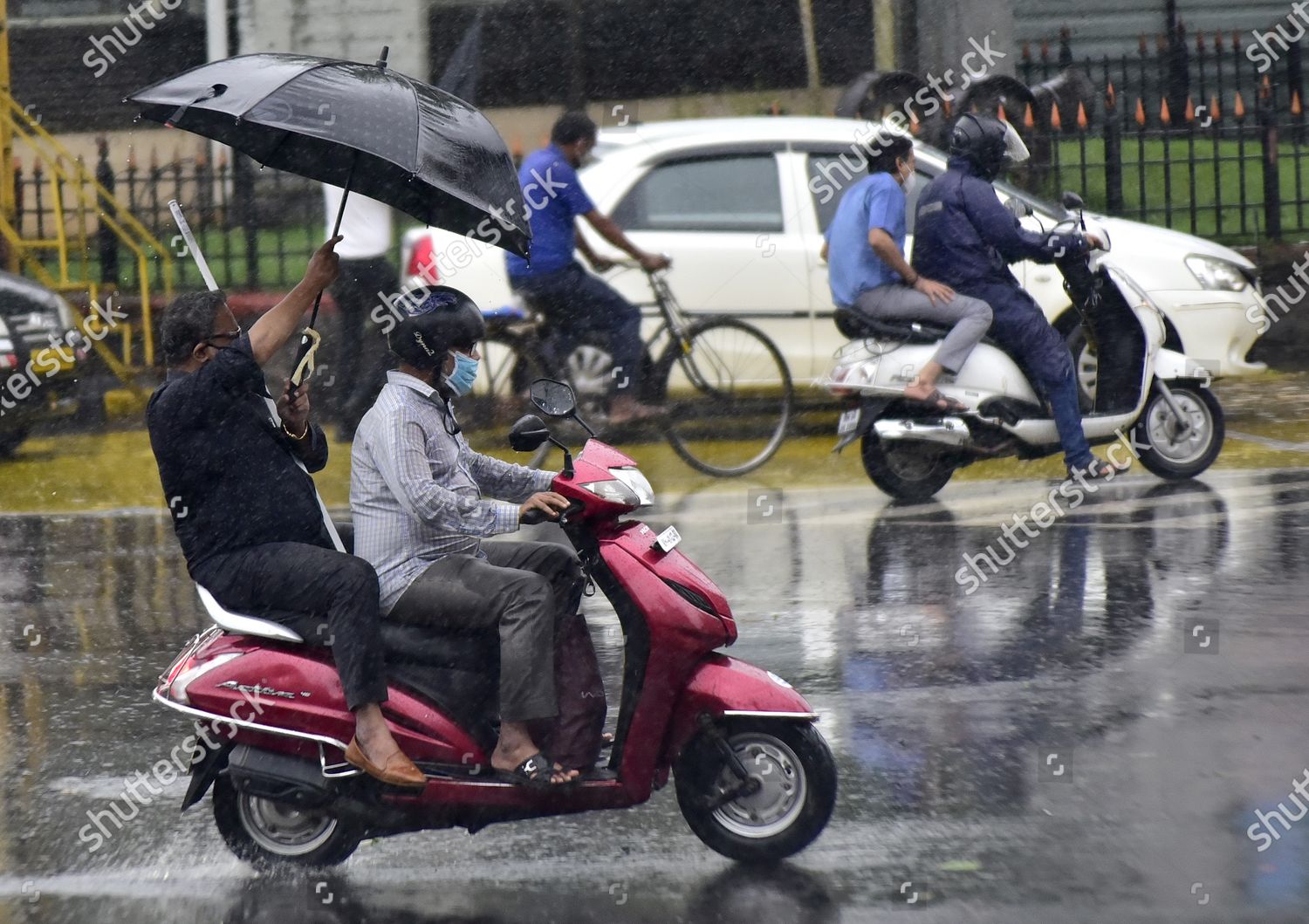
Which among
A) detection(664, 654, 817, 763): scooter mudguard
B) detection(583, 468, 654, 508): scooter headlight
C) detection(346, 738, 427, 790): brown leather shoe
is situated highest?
detection(583, 468, 654, 508): scooter headlight

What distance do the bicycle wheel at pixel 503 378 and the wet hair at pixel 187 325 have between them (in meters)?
5.41

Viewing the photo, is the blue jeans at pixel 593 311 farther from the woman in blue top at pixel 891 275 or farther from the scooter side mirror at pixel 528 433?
the scooter side mirror at pixel 528 433

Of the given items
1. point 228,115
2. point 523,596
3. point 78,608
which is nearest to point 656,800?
point 523,596

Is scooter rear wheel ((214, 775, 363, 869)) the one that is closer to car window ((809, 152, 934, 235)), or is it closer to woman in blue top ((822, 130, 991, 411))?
woman in blue top ((822, 130, 991, 411))

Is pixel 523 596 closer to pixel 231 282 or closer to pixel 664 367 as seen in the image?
pixel 664 367

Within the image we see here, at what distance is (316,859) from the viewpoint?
15.4 feet

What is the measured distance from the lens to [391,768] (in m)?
4.43

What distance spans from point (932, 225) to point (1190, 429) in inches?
65.3

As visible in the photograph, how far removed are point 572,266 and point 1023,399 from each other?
2.56 meters

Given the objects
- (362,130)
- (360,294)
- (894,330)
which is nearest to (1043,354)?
(894,330)

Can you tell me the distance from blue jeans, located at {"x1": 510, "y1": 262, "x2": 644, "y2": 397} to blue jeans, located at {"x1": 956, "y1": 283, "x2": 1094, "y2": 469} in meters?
1.93

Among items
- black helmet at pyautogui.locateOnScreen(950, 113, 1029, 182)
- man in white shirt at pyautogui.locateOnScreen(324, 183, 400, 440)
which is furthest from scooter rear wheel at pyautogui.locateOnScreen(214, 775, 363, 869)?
man in white shirt at pyautogui.locateOnScreen(324, 183, 400, 440)

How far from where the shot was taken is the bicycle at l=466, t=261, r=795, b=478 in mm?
10031

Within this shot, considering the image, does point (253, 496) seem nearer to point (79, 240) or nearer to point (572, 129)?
point (572, 129)
